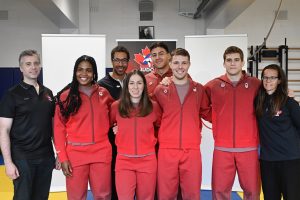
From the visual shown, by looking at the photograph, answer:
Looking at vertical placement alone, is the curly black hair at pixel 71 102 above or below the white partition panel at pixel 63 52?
below

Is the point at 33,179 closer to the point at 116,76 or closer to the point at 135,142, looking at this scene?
the point at 135,142

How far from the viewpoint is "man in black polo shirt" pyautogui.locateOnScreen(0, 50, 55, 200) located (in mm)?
2566

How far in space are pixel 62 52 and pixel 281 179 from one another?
313 cm

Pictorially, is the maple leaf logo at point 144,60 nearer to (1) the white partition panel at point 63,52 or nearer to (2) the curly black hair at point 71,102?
(1) the white partition panel at point 63,52

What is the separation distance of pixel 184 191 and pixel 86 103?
1.16 metres

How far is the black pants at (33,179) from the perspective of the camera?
260 cm

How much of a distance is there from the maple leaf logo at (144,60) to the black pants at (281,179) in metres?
3.63

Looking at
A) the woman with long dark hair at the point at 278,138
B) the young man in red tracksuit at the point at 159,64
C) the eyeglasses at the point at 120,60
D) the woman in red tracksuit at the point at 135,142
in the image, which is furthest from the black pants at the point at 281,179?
the eyeglasses at the point at 120,60

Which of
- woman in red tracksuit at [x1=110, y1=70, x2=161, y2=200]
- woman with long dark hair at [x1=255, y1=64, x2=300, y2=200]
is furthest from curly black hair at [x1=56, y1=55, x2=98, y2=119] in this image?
woman with long dark hair at [x1=255, y1=64, x2=300, y2=200]

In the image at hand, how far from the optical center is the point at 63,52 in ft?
14.2

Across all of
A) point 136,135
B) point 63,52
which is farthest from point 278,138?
point 63,52

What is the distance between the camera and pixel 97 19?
8852 millimetres

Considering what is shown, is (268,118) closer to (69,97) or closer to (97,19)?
(69,97)

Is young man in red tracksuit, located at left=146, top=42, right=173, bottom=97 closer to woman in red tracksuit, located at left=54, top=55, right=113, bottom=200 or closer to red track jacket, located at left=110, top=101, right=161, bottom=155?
red track jacket, located at left=110, top=101, right=161, bottom=155
